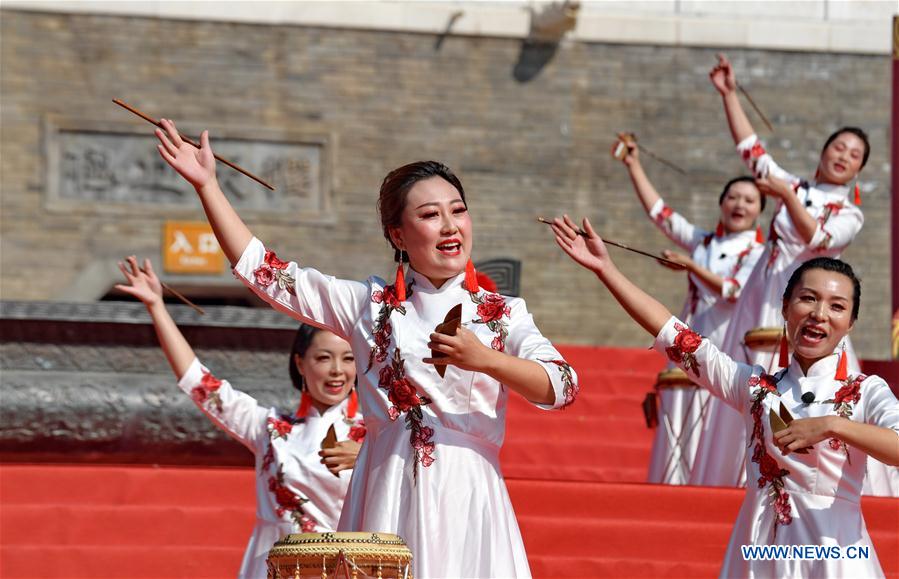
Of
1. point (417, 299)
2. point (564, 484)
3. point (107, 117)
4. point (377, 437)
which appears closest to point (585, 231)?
point (417, 299)

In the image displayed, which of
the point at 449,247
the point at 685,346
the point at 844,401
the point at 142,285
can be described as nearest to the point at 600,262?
the point at 685,346

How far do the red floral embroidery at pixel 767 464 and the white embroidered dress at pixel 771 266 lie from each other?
2.52 metres

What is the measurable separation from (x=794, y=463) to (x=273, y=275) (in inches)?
56.8

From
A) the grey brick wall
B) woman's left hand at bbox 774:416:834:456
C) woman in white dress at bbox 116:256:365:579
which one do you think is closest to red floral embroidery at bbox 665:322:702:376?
woman's left hand at bbox 774:416:834:456

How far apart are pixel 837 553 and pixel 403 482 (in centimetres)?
118

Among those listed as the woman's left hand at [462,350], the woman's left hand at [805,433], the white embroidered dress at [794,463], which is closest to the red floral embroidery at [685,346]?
the white embroidered dress at [794,463]

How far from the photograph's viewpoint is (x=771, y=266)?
7082 millimetres

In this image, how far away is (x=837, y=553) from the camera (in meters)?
4.09

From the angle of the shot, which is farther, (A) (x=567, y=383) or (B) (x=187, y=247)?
(B) (x=187, y=247)

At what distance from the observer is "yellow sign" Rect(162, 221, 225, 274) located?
42.5 feet

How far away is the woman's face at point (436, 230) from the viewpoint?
12.6ft

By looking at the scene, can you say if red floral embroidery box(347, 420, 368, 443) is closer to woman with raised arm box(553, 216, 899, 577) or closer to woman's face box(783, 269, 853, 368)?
woman with raised arm box(553, 216, 899, 577)

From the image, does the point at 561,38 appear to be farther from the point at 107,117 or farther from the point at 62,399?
the point at 62,399

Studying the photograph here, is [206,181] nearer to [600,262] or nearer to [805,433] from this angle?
[600,262]
